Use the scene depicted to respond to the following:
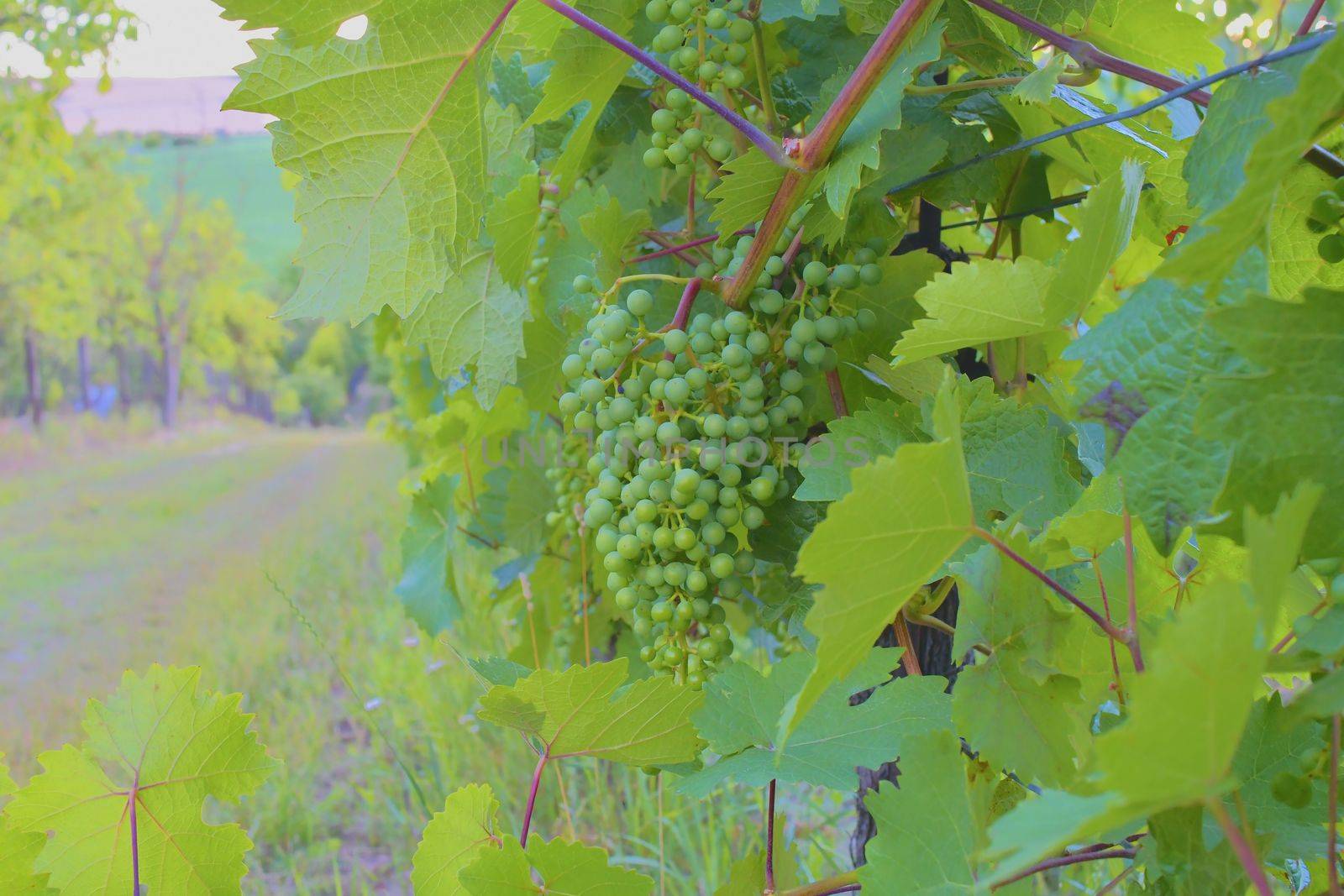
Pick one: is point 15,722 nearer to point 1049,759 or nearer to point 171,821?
point 171,821

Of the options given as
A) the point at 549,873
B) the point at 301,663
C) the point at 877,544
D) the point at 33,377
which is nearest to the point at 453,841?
the point at 549,873

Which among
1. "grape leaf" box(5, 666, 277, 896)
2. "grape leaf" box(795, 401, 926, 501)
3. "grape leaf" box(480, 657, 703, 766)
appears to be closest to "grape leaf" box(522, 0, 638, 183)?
"grape leaf" box(795, 401, 926, 501)

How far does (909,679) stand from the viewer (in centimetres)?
70

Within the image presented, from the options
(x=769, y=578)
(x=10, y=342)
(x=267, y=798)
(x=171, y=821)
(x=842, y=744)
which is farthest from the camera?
(x=10, y=342)

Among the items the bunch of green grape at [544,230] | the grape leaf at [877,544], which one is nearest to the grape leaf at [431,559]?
the bunch of green grape at [544,230]

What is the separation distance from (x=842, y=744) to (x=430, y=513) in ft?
3.54

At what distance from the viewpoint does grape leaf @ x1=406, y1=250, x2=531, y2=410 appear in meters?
0.98

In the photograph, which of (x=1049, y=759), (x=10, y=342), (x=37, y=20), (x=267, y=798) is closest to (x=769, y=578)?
(x=1049, y=759)

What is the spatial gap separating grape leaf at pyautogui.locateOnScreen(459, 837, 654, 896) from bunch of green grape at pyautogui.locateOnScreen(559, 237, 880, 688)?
6.7 inches

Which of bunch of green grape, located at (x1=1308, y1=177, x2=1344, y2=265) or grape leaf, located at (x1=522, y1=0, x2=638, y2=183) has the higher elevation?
grape leaf, located at (x1=522, y1=0, x2=638, y2=183)

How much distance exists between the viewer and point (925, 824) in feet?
1.84

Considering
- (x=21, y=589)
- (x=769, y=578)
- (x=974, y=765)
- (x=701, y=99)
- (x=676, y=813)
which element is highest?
(x=701, y=99)

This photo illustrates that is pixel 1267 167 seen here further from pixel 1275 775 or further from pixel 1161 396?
pixel 1275 775

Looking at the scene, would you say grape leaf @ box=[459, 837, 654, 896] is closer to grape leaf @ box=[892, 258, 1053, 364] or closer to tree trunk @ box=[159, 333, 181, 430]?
grape leaf @ box=[892, 258, 1053, 364]
